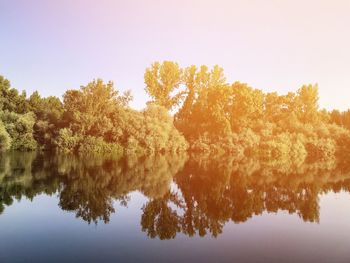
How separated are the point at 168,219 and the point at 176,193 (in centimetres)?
591

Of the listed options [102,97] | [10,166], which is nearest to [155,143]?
[102,97]

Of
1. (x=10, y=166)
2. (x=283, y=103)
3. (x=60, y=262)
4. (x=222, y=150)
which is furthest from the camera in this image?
(x=283, y=103)

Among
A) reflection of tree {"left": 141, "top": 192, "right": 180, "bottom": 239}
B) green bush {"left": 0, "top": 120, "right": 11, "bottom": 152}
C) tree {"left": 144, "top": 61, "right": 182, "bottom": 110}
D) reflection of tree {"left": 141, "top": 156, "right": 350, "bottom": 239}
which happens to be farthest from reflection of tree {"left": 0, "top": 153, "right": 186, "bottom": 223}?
tree {"left": 144, "top": 61, "right": 182, "bottom": 110}

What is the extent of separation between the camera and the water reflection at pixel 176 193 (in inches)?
606

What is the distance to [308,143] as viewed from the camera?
65812mm

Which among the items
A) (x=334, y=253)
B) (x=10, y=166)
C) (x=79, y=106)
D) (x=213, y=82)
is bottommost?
(x=334, y=253)

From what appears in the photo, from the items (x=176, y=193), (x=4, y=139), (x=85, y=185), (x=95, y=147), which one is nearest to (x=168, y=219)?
(x=176, y=193)

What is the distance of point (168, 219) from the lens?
603 inches

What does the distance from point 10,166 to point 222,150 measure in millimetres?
42887

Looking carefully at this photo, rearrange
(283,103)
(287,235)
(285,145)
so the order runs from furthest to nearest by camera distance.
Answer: (283,103) < (285,145) < (287,235)

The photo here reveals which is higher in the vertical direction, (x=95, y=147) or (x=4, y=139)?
(x=4, y=139)

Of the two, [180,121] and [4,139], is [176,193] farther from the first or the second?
[180,121]

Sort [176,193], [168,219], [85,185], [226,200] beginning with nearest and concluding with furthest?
[168,219] < [226,200] < [176,193] < [85,185]

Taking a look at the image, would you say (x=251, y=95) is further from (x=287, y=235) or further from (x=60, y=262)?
(x=60, y=262)
